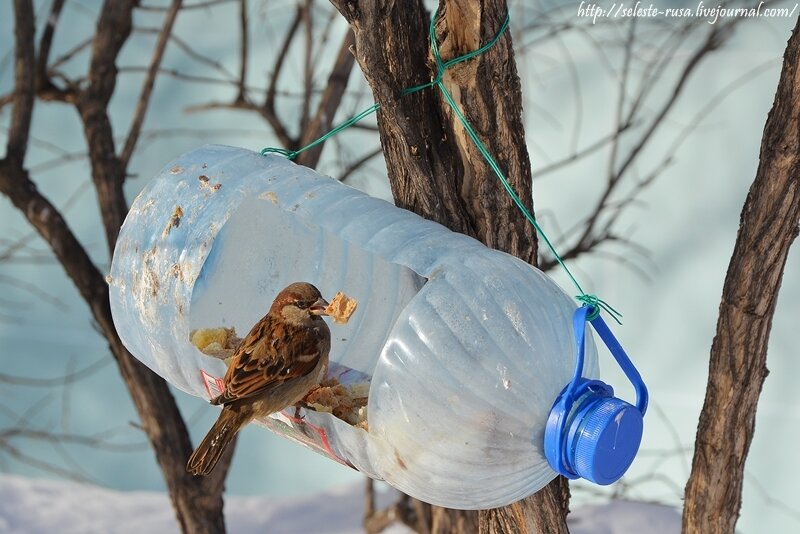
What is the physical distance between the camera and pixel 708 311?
2.88m

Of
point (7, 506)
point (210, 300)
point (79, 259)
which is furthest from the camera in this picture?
point (7, 506)

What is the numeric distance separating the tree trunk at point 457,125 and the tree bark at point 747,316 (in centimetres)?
22

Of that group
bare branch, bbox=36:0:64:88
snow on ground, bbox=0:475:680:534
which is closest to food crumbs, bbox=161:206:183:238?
bare branch, bbox=36:0:64:88

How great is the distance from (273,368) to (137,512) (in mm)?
2096

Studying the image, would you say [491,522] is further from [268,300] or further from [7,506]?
[7,506]

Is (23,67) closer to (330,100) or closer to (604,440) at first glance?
(330,100)

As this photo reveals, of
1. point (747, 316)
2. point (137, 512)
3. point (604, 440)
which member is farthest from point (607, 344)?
point (137, 512)

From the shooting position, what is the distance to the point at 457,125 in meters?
1.46

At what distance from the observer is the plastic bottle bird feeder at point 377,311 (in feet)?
3.95

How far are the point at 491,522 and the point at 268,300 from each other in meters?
0.56

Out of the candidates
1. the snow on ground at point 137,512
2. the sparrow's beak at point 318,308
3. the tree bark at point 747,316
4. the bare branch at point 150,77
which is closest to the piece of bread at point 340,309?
the sparrow's beak at point 318,308

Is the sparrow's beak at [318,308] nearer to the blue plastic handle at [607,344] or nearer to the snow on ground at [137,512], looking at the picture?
the blue plastic handle at [607,344]

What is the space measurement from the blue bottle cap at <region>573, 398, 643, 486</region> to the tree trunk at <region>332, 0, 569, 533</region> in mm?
379

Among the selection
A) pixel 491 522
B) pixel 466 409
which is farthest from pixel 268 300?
pixel 466 409
